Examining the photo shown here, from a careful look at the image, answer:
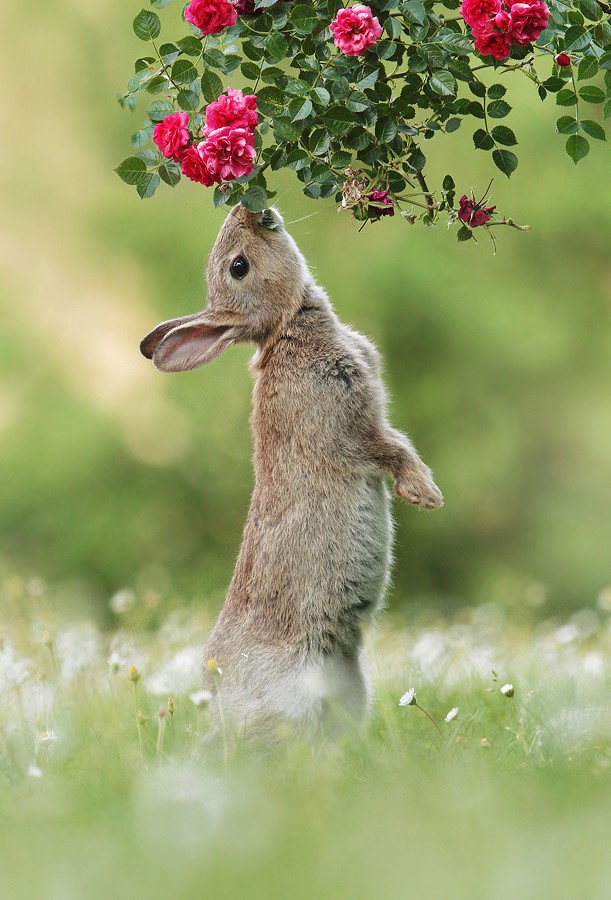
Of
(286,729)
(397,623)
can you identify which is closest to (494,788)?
(286,729)

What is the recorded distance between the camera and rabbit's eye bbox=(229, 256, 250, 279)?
428 centimetres

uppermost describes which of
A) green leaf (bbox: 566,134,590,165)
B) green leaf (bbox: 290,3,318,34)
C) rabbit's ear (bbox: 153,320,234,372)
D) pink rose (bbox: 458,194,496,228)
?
green leaf (bbox: 290,3,318,34)

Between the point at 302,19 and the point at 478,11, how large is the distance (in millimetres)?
516

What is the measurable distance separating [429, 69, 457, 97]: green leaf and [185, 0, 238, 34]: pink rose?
63cm

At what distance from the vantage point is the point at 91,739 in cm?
394

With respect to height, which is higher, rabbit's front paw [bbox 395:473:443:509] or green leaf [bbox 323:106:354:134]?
green leaf [bbox 323:106:354:134]

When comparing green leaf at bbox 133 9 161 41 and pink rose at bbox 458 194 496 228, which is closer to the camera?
green leaf at bbox 133 9 161 41

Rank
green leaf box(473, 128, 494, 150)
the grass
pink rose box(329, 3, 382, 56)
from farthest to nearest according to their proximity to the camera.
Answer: green leaf box(473, 128, 494, 150)
pink rose box(329, 3, 382, 56)
the grass

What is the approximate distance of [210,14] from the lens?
3.62 m

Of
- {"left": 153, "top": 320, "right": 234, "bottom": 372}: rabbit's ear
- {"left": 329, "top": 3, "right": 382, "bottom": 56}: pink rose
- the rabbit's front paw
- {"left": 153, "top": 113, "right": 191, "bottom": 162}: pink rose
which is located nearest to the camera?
{"left": 329, "top": 3, "right": 382, "bottom": 56}: pink rose

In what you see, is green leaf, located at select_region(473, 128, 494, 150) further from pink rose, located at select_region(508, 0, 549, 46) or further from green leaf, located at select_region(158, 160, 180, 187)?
green leaf, located at select_region(158, 160, 180, 187)

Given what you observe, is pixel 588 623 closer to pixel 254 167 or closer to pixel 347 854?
pixel 254 167

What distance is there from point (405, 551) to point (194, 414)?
1904mm

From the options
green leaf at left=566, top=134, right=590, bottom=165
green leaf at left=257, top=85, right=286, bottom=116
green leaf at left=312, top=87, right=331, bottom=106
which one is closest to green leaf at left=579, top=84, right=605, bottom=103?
green leaf at left=566, top=134, right=590, bottom=165
